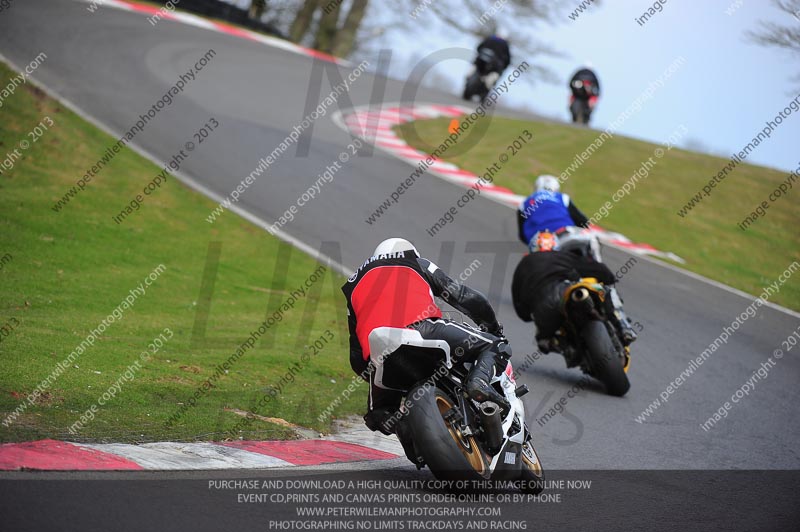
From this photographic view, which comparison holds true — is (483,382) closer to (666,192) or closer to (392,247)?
(392,247)

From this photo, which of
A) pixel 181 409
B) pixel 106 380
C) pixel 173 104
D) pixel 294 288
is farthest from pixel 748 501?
pixel 173 104

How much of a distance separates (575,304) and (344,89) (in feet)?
54.7

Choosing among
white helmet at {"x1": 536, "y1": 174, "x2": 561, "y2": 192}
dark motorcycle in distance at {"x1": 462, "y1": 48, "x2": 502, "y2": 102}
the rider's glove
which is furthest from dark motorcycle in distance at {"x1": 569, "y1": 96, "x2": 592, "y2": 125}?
the rider's glove

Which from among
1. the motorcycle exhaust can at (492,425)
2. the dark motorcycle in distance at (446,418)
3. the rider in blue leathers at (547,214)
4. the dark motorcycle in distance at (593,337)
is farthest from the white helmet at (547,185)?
the motorcycle exhaust can at (492,425)

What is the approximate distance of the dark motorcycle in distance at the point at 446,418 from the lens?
530cm

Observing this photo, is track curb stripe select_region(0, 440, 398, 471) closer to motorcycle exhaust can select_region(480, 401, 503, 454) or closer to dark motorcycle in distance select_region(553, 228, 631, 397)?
motorcycle exhaust can select_region(480, 401, 503, 454)


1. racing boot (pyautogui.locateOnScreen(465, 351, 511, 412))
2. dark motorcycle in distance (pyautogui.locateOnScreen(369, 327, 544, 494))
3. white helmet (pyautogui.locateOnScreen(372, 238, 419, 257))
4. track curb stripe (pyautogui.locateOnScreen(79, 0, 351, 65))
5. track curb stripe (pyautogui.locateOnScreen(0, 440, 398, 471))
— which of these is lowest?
track curb stripe (pyautogui.locateOnScreen(79, 0, 351, 65))

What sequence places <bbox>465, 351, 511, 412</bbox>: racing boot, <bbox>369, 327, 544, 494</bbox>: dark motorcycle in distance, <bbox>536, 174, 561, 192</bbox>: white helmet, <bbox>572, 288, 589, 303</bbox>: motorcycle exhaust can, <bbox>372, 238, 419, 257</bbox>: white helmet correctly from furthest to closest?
1. <bbox>536, 174, 561, 192</bbox>: white helmet
2. <bbox>572, 288, 589, 303</bbox>: motorcycle exhaust can
3. <bbox>372, 238, 419, 257</bbox>: white helmet
4. <bbox>465, 351, 511, 412</bbox>: racing boot
5. <bbox>369, 327, 544, 494</bbox>: dark motorcycle in distance

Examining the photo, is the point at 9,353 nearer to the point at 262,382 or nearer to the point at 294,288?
the point at 262,382

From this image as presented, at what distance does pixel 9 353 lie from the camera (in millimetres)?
7242

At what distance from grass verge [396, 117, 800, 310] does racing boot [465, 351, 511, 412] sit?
1034 centimetres

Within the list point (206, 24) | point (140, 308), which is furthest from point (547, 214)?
point (206, 24)

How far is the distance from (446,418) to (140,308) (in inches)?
204

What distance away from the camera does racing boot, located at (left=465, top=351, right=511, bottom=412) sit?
5508mm
